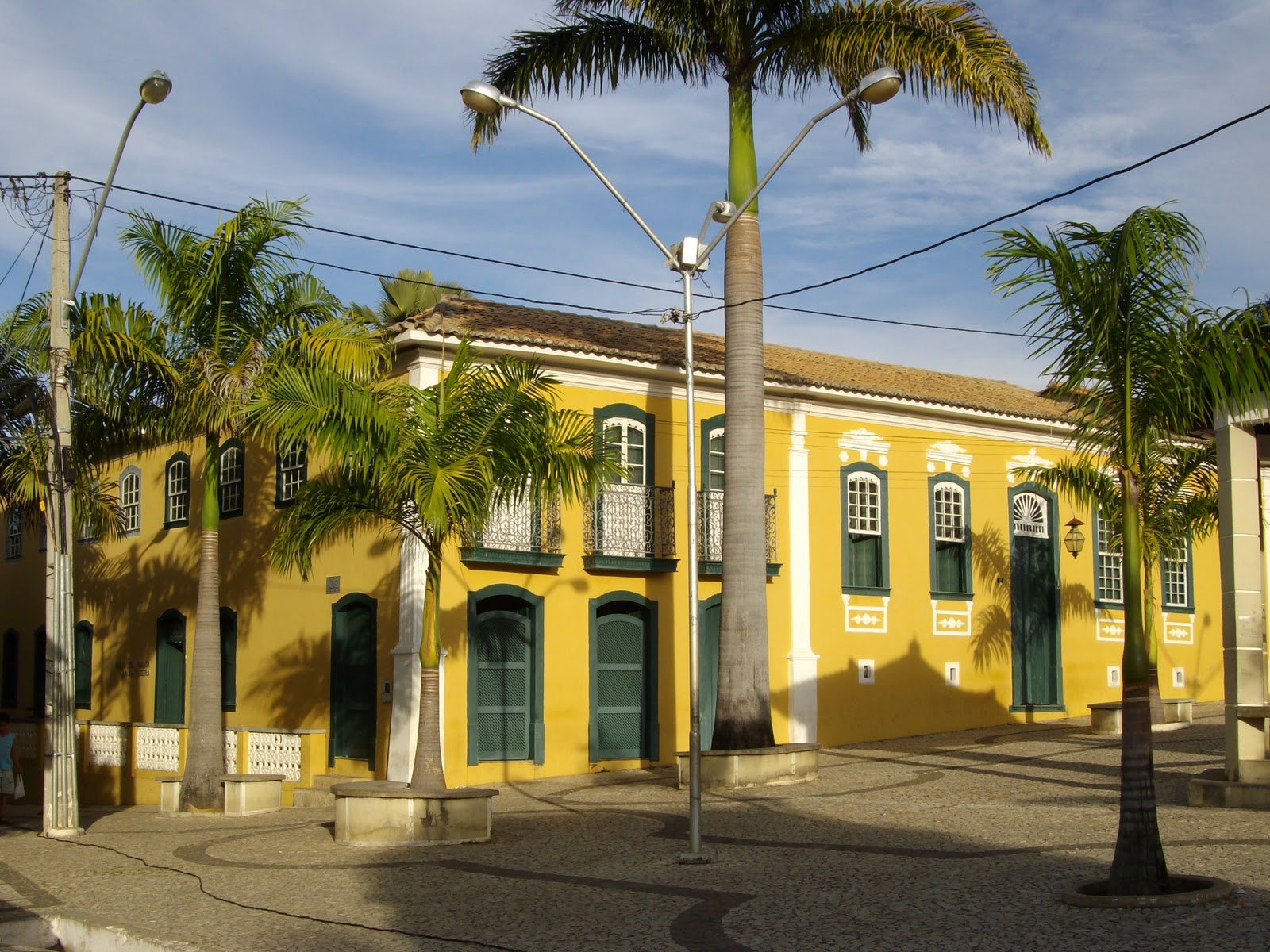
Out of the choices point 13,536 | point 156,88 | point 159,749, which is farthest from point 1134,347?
point 13,536

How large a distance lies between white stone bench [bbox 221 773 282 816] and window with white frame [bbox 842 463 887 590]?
9.77 m

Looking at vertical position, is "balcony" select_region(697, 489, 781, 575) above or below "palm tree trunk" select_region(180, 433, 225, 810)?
above

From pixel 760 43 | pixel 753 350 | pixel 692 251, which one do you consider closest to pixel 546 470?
pixel 692 251

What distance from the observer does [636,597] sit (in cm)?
1986

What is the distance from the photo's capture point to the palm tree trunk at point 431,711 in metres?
13.1

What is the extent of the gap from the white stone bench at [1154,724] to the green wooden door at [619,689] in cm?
699

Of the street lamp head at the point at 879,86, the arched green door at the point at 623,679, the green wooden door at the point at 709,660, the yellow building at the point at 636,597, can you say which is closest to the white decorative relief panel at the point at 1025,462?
the yellow building at the point at 636,597

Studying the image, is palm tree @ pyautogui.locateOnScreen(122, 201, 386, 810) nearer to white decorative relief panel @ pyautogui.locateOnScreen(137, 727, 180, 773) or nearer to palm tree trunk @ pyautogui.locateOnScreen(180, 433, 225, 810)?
palm tree trunk @ pyautogui.locateOnScreen(180, 433, 225, 810)

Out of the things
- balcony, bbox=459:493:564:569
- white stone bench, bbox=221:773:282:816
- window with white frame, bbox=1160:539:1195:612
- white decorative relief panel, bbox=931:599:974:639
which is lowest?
white stone bench, bbox=221:773:282:816

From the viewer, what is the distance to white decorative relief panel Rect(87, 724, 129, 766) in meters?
21.2

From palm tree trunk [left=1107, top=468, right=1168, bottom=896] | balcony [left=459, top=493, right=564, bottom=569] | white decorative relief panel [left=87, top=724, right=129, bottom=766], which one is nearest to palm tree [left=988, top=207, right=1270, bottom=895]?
palm tree trunk [left=1107, top=468, right=1168, bottom=896]

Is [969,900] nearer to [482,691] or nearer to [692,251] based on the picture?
[692,251]

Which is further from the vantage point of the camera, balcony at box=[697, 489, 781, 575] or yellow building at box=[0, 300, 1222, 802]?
balcony at box=[697, 489, 781, 575]

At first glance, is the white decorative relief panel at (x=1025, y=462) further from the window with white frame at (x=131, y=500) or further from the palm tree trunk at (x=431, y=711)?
the window with white frame at (x=131, y=500)
